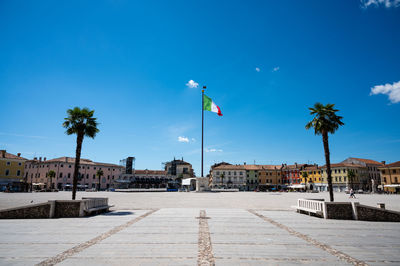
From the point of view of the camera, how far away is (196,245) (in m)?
6.65

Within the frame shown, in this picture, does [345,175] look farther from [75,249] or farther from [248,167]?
[75,249]

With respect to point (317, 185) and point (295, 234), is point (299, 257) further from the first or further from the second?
point (317, 185)

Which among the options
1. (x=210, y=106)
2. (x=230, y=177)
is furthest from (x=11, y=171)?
(x=230, y=177)

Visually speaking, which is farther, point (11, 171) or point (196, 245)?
point (11, 171)

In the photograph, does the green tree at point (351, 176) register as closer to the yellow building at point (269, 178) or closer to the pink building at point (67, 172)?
the yellow building at point (269, 178)

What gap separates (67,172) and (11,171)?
2008 centimetres

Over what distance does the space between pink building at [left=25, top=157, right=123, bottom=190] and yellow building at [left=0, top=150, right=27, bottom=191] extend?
12329 millimetres

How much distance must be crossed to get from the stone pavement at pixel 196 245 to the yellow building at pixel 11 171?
64.8 m

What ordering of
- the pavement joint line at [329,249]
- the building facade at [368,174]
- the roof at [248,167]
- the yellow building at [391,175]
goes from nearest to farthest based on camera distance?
the pavement joint line at [329,249] → the yellow building at [391,175] → the building facade at [368,174] → the roof at [248,167]

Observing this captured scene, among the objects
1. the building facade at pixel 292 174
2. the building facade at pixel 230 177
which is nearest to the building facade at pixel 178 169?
→ the building facade at pixel 230 177

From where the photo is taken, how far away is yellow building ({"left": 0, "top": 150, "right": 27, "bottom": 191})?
59812mm

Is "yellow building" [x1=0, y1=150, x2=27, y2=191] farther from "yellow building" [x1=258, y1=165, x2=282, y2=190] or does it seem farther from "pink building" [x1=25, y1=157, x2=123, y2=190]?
"yellow building" [x1=258, y1=165, x2=282, y2=190]

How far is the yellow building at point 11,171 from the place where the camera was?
2355 inches

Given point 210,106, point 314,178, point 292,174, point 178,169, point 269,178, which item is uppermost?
point 210,106
